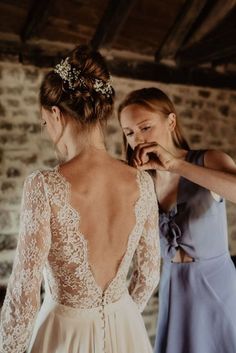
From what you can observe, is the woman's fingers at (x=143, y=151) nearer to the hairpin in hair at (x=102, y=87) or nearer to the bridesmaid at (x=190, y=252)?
the bridesmaid at (x=190, y=252)

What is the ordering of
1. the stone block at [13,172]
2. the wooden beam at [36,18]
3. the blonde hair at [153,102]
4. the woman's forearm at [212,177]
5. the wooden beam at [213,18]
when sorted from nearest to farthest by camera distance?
1. the woman's forearm at [212,177]
2. the blonde hair at [153,102]
3. the wooden beam at [36,18]
4. the stone block at [13,172]
5. the wooden beam at [213,18]

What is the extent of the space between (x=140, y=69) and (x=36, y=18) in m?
1.12

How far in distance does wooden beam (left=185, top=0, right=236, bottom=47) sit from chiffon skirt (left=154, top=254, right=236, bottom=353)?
2.35 m

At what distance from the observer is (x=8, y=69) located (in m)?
3.33

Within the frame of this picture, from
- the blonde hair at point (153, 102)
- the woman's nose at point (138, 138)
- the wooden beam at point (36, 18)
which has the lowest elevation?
the woman's nose at point (138, 138)

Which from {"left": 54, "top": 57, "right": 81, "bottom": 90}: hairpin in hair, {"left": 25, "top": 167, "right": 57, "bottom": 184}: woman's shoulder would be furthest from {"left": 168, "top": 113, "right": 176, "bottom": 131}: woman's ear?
{"left": 25, "top": 167, "right": 57, "bottom": 184}: woman's shoulder

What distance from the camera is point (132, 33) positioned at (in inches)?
147

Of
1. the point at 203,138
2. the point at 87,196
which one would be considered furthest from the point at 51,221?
the point at 203,138

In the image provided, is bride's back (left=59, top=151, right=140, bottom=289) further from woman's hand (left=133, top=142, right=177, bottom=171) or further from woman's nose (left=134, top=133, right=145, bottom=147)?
woman's nose (left=134, top=133, right=145, bottom=147)

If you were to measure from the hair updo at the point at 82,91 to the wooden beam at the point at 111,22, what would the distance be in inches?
77.7

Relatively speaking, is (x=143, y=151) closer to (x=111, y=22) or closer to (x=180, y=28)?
(x=111, y=22)

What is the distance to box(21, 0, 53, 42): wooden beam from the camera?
307cm

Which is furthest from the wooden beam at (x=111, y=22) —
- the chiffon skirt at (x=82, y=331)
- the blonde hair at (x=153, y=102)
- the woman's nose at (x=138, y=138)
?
the chiffon skirt at (x=82, y=331)

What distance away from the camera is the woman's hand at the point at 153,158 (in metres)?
1.80
